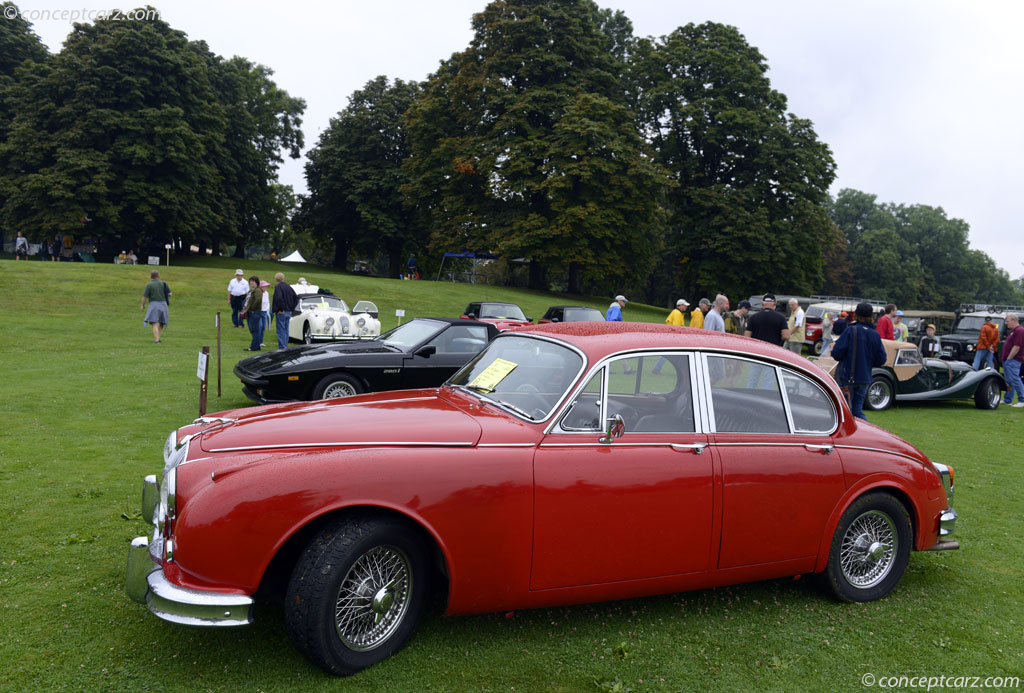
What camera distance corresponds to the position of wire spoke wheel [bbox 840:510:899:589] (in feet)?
14.1

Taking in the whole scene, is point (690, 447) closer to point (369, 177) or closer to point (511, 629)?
point (511, 629)

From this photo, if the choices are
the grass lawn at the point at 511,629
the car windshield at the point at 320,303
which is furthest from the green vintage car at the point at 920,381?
the car windshield at the point at 320,303

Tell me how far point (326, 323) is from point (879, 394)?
41.0 ft

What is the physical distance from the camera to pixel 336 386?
28.8 ft

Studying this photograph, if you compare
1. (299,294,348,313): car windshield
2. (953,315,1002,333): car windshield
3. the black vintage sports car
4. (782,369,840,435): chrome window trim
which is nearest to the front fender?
(782,369,840,435): chrome window trim

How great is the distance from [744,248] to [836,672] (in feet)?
126

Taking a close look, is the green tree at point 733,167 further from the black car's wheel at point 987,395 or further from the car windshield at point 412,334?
the car windshield at point 412,334

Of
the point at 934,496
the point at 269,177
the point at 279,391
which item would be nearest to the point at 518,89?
the point at 269,177

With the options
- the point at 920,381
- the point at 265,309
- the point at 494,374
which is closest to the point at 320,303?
the point at 265,309

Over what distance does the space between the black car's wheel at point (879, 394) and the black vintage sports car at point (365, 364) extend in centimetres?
773

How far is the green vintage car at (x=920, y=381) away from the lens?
41.7 ft

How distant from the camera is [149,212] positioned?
38750 millimetres

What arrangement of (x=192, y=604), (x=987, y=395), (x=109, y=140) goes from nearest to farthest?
(x=192, y=604) → (x=987, y=395) → (x=109, y=140)

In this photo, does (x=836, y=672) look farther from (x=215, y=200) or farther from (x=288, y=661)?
(x=215, y=200)
